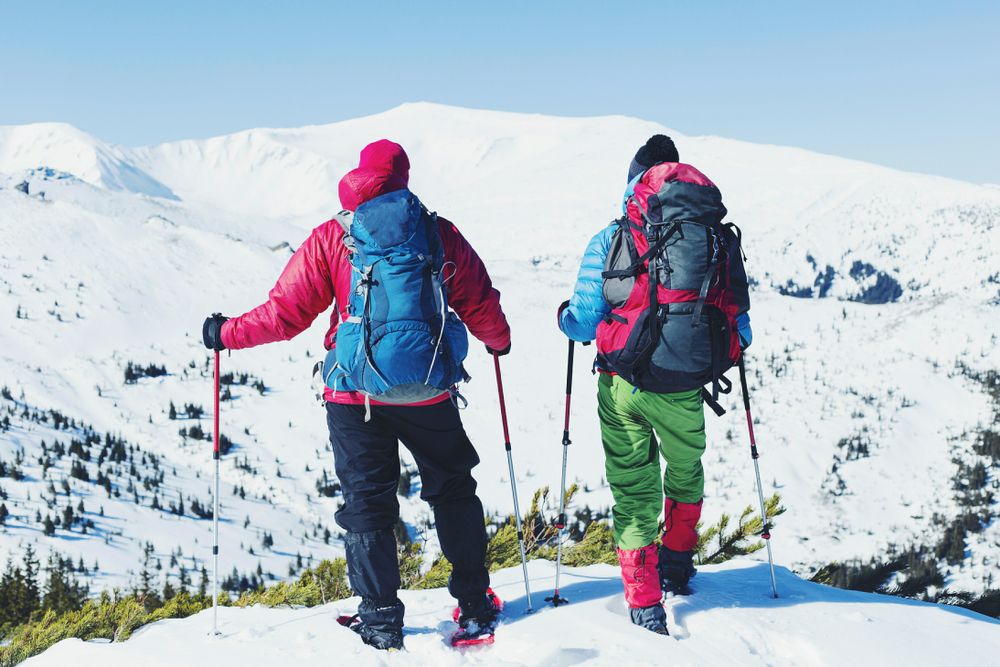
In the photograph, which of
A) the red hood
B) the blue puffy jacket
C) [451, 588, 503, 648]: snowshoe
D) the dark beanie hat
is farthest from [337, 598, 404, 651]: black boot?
the dark beanie hat

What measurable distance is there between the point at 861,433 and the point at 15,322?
80.2ft

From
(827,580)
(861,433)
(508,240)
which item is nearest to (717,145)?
(508,240)

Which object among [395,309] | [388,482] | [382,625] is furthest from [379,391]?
[382,625]

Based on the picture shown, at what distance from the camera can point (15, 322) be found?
21.0 metres

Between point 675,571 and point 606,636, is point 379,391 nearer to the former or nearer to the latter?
point 606,636

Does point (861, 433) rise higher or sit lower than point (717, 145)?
lower

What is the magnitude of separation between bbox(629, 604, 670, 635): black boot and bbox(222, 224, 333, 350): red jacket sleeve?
1986 millimetres

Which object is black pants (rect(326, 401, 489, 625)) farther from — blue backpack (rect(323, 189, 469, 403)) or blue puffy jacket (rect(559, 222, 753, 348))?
blue puffy jacket (rect(559, 222, 753, 348))

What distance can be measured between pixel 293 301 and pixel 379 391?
58 cm

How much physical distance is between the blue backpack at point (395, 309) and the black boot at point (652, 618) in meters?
1.41

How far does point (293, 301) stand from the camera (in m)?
2.96

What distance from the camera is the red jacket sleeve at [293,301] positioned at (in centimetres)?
293

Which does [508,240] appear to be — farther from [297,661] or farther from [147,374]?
[297,661]

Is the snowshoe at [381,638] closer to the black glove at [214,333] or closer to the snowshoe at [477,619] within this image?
the snowshoe at [477,619]
